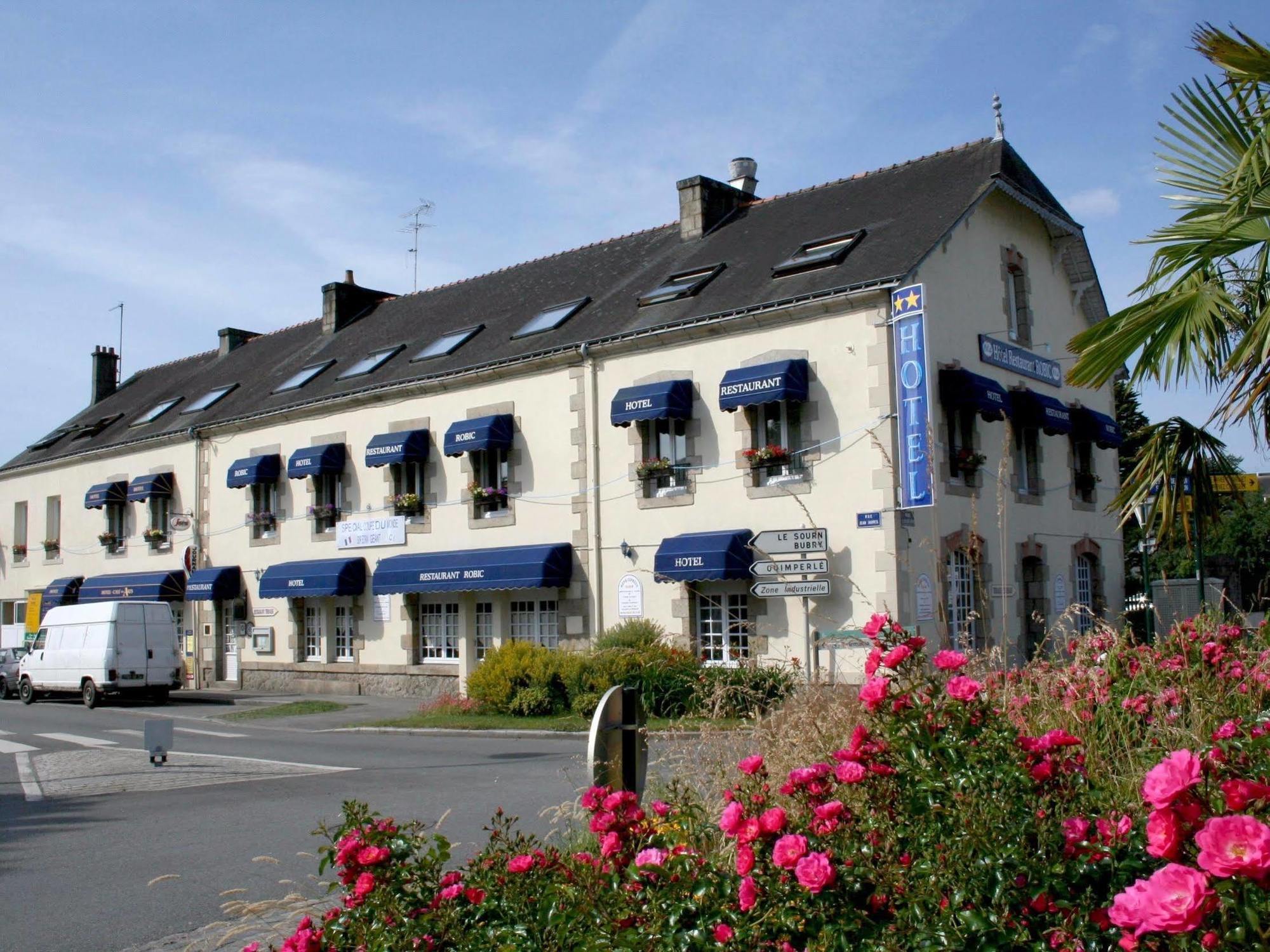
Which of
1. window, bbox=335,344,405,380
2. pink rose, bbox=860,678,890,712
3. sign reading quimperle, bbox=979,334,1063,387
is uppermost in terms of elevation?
window, bbox=335,344,405,380

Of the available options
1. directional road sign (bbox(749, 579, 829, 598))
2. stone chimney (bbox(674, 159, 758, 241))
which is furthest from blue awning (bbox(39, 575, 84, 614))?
directional road sign (bbox(749, 579, 829, 598))

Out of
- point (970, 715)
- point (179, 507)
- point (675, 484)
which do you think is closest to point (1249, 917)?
point (970, 715)

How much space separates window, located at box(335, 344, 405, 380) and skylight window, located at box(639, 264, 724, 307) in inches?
285

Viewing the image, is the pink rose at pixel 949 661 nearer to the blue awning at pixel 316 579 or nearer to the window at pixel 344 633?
the blue awning at pixel 316 579

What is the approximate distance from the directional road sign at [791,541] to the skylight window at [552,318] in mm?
7822

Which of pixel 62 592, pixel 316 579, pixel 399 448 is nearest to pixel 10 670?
pixel 62 592

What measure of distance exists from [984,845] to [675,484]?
16676mm

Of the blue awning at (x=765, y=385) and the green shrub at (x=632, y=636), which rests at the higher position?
the blue awning at (x=765, y=385)

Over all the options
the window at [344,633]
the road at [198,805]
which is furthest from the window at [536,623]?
the window at [344,633]

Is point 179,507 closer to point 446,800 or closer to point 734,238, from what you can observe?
point 734,238

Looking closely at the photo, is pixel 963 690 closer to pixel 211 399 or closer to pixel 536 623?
pixel 536 623

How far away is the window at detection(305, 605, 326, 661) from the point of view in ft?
85.4

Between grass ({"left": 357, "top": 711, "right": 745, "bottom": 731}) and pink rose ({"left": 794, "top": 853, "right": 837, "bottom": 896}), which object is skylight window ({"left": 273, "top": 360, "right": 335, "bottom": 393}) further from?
pink rose ({"left": 794, "top": 853, "right": 837, "bottom": 896})

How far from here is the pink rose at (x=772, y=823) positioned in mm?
3156
